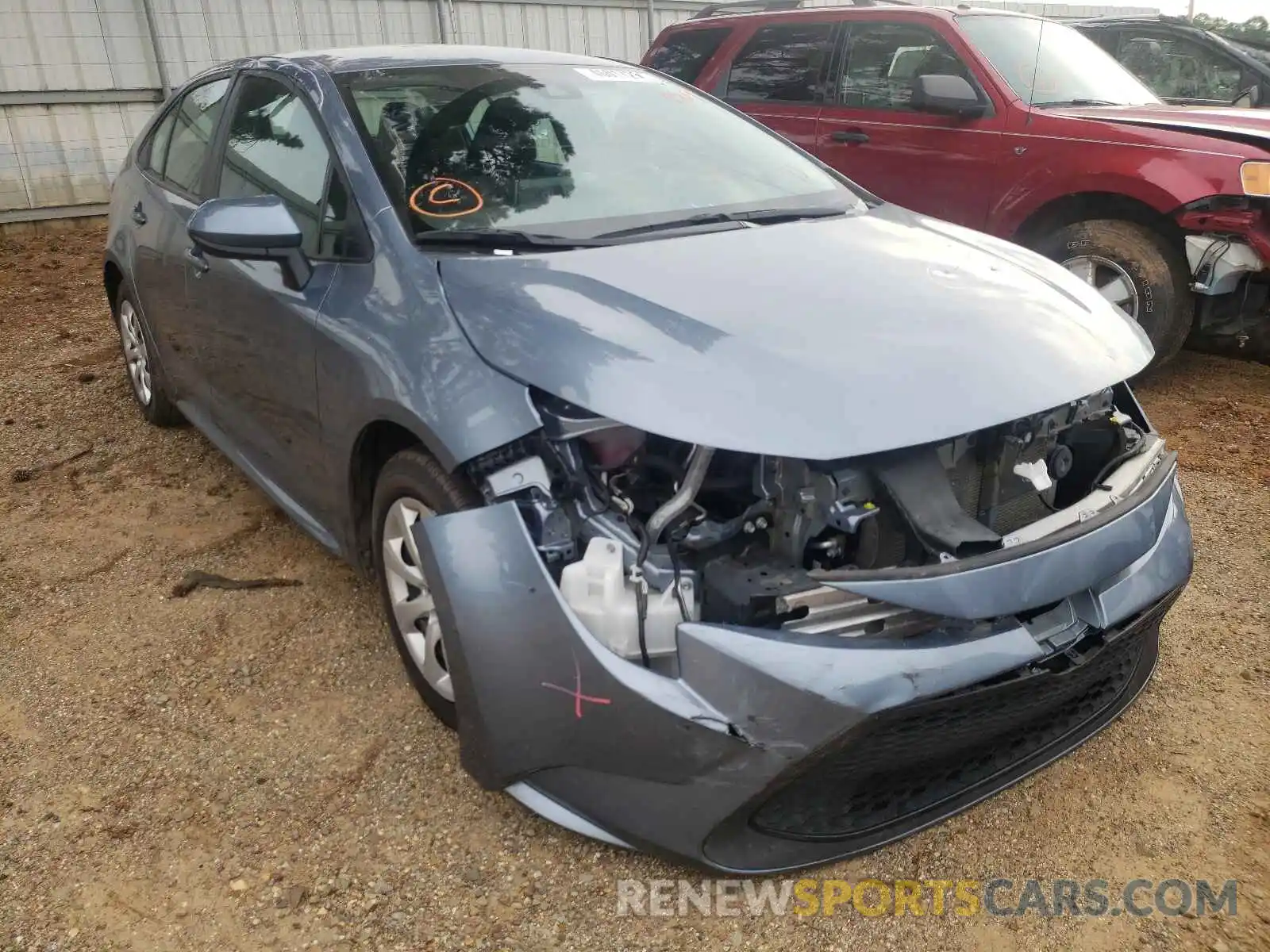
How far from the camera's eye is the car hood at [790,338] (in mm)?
1927

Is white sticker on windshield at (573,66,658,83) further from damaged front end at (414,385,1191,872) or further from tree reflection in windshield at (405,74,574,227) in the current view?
damaged front end at (414,385,1191,872)

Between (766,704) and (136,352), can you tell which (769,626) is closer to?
(766,704)

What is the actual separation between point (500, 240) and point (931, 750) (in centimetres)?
154

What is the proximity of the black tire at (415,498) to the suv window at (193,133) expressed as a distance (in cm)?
174

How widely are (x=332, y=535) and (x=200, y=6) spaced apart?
8.21m

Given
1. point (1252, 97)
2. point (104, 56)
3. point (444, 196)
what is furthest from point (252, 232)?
point (104, 56)

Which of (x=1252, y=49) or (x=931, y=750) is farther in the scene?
(x=1252, y=49)

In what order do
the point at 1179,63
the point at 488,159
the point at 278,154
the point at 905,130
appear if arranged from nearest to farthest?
the point at 488,159 < the point at 278,154 < the point at 905,130 < the point at 1179,63

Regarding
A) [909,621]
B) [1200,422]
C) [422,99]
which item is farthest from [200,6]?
[909,621]

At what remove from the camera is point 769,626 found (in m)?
1.86

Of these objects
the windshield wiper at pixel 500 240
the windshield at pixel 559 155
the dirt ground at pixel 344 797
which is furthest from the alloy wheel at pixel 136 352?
the windshield wiper at pixel 500 240

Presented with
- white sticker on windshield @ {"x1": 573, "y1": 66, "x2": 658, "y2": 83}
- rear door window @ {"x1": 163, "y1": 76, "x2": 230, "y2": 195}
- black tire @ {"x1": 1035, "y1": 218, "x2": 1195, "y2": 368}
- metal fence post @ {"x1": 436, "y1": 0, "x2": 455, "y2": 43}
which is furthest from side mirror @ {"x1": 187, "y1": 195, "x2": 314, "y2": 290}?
metal fence post @ {"x1": 436, "y1": 0, "x2": 455, "y2": 43}

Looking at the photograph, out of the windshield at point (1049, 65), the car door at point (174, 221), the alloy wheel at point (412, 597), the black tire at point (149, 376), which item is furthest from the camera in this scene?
the windshield at point (1049, 65)

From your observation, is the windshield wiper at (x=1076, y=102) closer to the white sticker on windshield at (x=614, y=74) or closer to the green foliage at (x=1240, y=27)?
the white sticker on windshield at (x=614, y=74)
